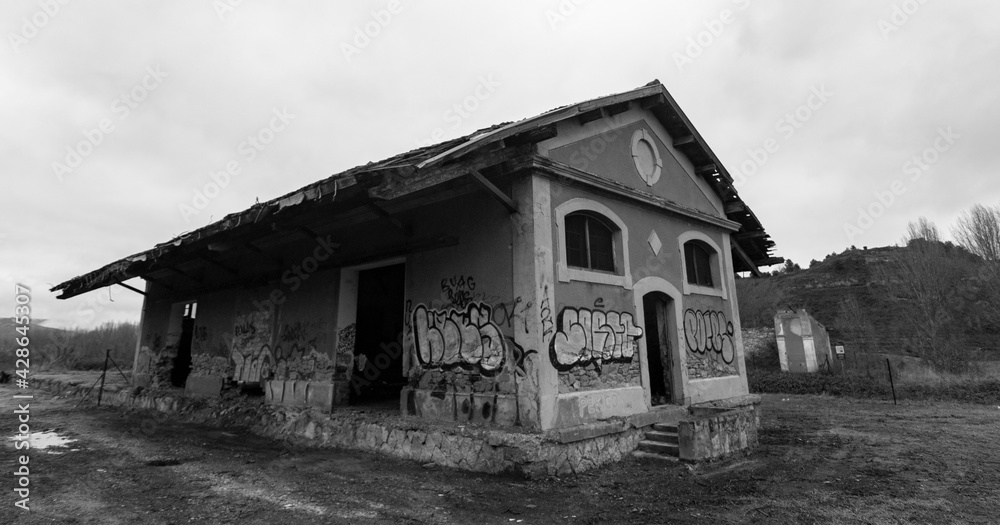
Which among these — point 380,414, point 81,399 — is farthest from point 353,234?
point 81,399

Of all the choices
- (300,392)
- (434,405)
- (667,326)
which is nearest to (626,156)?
(667,326)

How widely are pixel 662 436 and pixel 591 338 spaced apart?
181 cm

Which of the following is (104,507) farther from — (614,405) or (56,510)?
(614,405)

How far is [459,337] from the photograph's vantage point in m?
7.00

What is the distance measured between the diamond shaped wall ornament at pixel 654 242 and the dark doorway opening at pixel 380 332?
5563 mm

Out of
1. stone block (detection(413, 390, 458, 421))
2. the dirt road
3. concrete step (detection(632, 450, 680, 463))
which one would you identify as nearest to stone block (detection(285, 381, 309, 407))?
the dirt road

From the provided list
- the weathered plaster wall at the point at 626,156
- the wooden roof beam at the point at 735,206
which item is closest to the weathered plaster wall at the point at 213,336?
the weathered plaster wall at the point at 626,156

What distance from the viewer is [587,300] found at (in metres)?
7.13

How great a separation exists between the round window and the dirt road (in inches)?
202

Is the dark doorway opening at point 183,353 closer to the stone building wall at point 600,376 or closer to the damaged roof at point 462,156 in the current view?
the damaged roof at point 462,156

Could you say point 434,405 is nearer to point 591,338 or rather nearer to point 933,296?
point 591,338

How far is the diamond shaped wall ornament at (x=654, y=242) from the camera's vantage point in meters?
8.75

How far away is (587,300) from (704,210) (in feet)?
17.1

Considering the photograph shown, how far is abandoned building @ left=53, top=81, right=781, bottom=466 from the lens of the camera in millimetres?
6418
